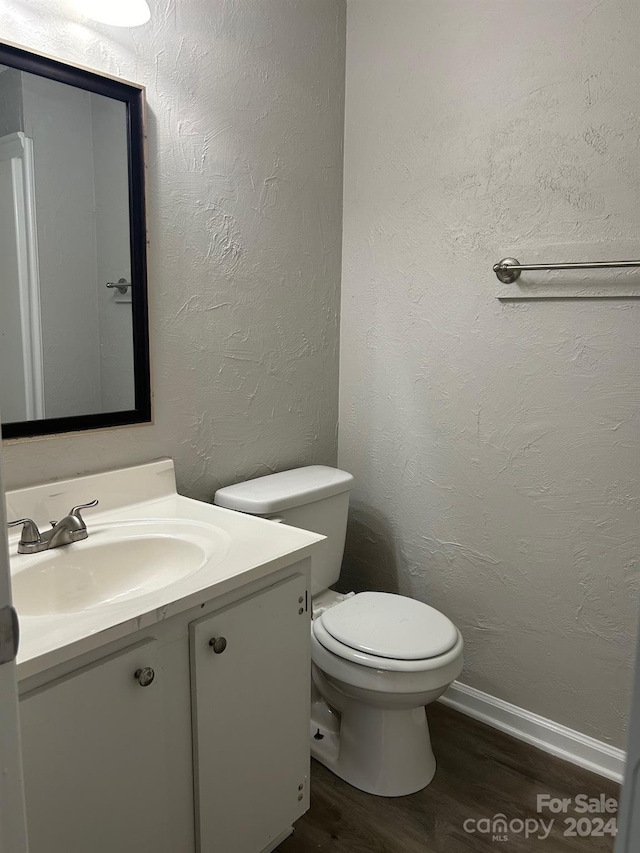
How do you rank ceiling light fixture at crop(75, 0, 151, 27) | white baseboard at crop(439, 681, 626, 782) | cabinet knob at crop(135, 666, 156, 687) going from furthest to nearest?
white baseboard at crop(439, 681, 626, 782), ceiling light fixture at crop(75, 0, 151, 27), cabinet knob at crop(135, 666, 156, 687)

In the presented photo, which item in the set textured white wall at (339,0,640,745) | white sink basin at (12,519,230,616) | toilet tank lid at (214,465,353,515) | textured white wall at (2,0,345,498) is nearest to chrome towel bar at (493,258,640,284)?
textured white wall at (339,0,640,745)

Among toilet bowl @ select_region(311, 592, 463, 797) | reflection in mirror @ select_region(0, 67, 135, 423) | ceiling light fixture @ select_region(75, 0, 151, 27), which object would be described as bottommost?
toilet bowl @ select_region(311, 592, 463, 797)

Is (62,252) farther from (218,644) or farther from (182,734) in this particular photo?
(182,734)

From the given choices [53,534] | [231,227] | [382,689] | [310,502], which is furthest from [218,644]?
[231,227]

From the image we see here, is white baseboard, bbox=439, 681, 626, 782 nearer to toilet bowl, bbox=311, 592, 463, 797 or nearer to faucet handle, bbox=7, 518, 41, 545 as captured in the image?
toilet bowl, bbox=311, 592, 463, 797

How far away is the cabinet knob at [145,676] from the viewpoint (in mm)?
1014

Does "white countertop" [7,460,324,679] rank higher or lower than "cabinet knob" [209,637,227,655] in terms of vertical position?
higher

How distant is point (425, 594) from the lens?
6.79 feet

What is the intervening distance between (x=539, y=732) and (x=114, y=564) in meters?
1.31

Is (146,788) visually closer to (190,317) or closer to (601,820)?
(190,317)

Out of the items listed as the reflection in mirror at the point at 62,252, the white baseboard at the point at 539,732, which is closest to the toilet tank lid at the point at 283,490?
the reflection in mirror at the point at 62,252

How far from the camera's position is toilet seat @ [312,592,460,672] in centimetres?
151

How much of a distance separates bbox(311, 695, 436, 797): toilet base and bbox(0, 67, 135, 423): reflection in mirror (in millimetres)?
1002

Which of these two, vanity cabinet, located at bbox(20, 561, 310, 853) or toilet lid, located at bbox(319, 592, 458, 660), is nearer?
vanity cabinet, located at bbox(20, 561, 310, 853)
